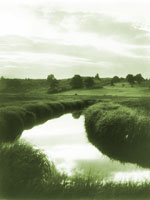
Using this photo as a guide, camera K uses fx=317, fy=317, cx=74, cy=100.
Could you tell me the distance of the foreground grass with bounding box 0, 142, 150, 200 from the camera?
44.9 ft

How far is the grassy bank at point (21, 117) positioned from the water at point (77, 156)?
46.9 inches

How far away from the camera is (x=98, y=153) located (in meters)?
25.6

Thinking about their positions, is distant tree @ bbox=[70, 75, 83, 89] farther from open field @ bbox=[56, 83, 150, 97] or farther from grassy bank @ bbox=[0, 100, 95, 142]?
grassy bank @ bbox=[0, 100, 95, 142]

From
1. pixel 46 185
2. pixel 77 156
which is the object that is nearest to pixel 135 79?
pixel 77 156

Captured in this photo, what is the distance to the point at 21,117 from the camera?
3478 cm

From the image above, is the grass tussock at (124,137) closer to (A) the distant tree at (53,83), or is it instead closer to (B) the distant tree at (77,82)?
(B) the distant tree at (77,82)

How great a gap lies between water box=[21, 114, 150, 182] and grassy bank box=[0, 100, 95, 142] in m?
1.19

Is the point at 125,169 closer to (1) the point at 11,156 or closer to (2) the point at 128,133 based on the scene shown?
(2) the point at 128,133

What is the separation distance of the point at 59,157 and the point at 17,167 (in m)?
8.09

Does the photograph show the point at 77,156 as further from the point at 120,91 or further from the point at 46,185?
the point at 120,91

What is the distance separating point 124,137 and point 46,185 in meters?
13.3

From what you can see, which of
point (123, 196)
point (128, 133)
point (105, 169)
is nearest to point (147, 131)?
point (128, 133)

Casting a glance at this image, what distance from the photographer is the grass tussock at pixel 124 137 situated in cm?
2366

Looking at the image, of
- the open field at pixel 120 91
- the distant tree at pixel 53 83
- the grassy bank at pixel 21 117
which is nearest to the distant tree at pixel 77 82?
the open field at pixel 120 91
